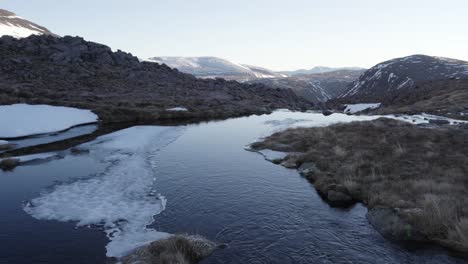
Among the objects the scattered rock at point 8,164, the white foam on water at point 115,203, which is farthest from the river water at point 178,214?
the scattered rock at point 8,164

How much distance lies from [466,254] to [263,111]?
73.5m

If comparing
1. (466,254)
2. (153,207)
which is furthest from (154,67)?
(466,254)

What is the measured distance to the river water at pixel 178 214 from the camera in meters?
13.4

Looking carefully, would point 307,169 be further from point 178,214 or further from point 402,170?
point 178,214

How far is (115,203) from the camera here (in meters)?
18.6

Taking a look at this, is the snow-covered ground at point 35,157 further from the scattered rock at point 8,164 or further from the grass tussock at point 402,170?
the grass tussock at point 402,170

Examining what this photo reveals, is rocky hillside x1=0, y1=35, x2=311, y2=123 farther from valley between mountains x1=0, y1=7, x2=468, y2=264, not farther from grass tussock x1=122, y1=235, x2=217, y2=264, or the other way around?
grass tussock x1=122, y1=235, x2=217, y2=264

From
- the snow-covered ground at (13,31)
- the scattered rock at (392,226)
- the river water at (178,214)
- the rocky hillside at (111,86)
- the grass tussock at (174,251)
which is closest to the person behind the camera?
the grass tussock at (174,251)

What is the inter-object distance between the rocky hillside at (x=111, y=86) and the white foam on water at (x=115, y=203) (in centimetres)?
3191

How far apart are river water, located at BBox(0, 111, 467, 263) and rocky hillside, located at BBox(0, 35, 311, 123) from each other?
3192 centimetres

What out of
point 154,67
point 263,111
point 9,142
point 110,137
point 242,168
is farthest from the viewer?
point 154,67

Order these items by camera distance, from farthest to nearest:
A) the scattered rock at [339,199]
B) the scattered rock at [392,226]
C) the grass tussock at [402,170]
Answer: the scattered rock at [339,199]
the grass tussock at [402,170]
the scattered rock at [392,226]

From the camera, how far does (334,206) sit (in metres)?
18.8

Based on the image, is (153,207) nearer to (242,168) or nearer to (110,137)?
(242,168)
